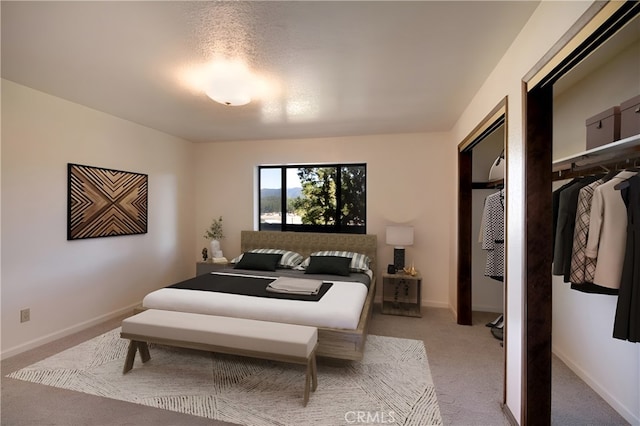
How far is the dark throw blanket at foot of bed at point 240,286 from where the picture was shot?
2699 mm

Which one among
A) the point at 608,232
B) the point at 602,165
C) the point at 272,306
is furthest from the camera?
the point at 272,306

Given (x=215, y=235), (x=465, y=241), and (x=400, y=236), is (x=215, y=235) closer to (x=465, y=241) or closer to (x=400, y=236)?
(x=400, y=236)

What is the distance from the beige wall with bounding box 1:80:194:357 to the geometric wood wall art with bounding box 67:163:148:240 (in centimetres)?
8

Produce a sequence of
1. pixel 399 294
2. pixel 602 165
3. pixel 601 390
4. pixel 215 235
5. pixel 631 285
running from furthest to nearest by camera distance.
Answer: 1. pixel 215 235
2. pixel 399 294
3. pixel 601 390
4. pixel 602 165
5. pixel 631 285

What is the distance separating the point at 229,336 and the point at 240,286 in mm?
903

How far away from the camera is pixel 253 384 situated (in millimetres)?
2199

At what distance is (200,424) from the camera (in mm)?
1786

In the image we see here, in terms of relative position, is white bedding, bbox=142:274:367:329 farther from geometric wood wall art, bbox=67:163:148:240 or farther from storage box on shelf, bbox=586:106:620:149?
storage box on shelf, bbox=586:106:620:149

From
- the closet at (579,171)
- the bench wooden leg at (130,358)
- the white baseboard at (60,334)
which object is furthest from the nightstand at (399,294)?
the white baseboard at (60,334)

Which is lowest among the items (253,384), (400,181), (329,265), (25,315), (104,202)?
(253,384)

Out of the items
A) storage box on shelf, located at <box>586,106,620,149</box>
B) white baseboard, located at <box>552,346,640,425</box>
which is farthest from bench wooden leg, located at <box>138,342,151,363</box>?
storage box on shelf, located at <box>586,106,620,149</box>

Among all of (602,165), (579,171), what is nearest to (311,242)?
(579,171)

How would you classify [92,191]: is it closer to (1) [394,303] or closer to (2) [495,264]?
(1) [394,303]

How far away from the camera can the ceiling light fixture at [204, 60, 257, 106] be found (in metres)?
2.20
